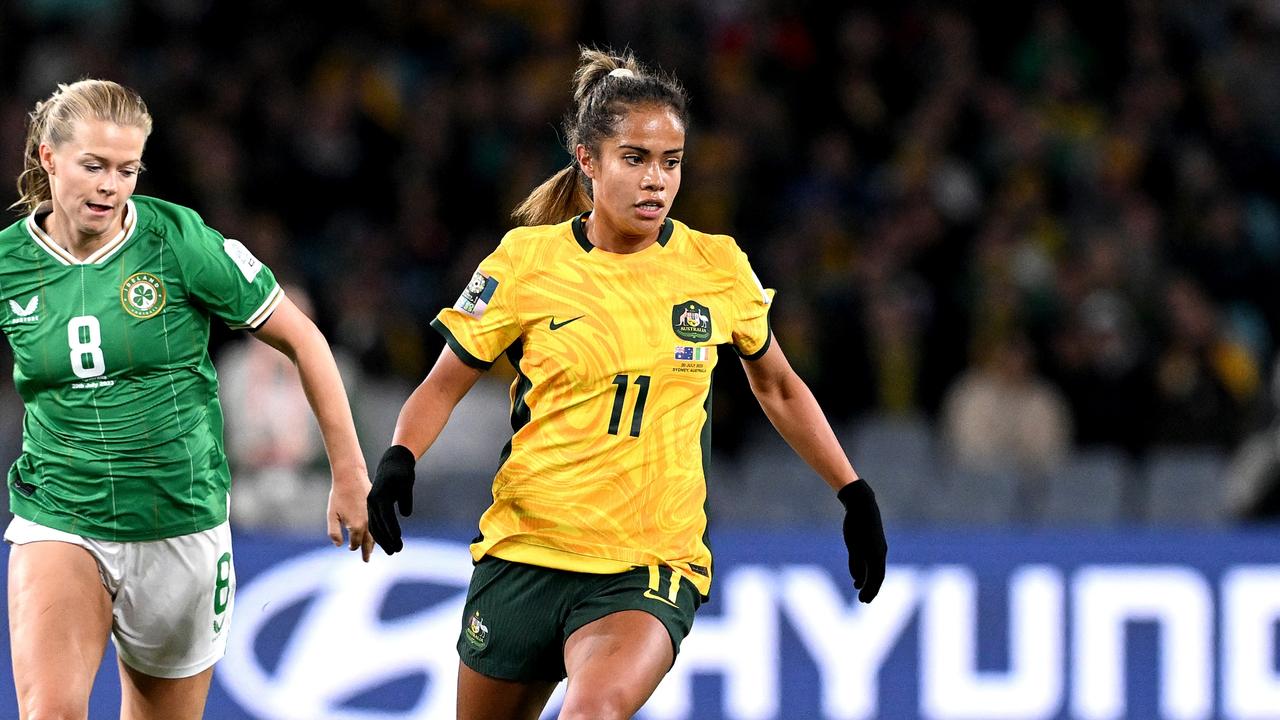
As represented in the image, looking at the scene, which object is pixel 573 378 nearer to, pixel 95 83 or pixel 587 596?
pixel 587 596

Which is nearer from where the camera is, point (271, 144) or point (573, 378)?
point (573, 378)

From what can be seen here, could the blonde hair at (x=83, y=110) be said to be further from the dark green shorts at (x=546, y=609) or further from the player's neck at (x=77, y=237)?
the dark green shorts at (x=546, y=609)

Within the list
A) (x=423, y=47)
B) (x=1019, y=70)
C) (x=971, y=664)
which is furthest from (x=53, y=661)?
(x=1019, y=70)

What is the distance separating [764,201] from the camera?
38.0 ft

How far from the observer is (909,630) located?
314 inches

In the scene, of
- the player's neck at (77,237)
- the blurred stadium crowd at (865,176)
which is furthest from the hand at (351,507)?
the blurred stadium crowd at (865,176)

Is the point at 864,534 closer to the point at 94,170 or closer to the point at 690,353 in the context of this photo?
the point at 690,353

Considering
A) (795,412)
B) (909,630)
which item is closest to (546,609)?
(795,412)

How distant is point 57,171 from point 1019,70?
357 inches

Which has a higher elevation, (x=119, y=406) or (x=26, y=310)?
(x=26, y=310)

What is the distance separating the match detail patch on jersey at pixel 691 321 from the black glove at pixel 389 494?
760 millimetres

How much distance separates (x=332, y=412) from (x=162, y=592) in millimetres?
640

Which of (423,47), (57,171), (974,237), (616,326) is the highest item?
(423,47)

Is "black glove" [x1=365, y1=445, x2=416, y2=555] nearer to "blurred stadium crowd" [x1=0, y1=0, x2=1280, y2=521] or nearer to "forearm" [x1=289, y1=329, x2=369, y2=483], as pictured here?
"forearm" [x1=289, y1=329, x2=369, y2=483]
